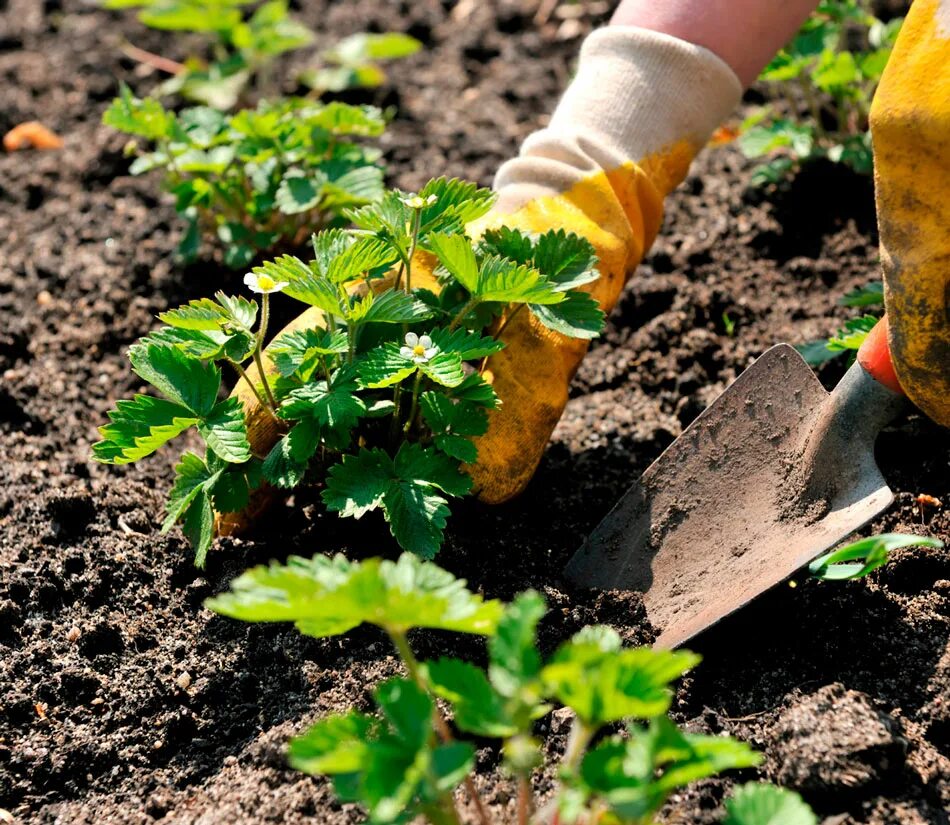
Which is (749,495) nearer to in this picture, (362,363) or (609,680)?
(362,363)

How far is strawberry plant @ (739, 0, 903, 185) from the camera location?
2799 millimetres

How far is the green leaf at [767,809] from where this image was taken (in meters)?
1.38

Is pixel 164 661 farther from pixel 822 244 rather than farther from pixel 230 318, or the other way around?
→ pixel 822 244

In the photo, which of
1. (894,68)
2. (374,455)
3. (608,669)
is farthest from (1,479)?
(894,68)

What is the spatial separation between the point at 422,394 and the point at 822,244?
4.74 ft

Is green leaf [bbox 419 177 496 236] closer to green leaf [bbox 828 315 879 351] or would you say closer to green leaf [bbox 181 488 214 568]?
green leaf [bbox 181 488 214 568]

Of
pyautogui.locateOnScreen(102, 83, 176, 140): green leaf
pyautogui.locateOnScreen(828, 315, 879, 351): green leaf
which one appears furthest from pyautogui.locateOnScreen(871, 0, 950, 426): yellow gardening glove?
pyautogui.locateOnScreen(102, 83, 176, 140): green leaf

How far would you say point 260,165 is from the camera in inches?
108

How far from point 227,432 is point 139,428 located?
0.52 feet

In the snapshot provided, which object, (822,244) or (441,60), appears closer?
(822,244)

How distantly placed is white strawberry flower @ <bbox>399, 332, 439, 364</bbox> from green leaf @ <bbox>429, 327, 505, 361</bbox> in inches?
0.7

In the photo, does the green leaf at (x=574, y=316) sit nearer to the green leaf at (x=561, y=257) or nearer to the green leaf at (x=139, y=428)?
the green leaf at (x=561, y=257)

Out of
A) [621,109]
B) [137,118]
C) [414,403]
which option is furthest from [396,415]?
[137,118]

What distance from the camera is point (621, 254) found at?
7.77 feet
